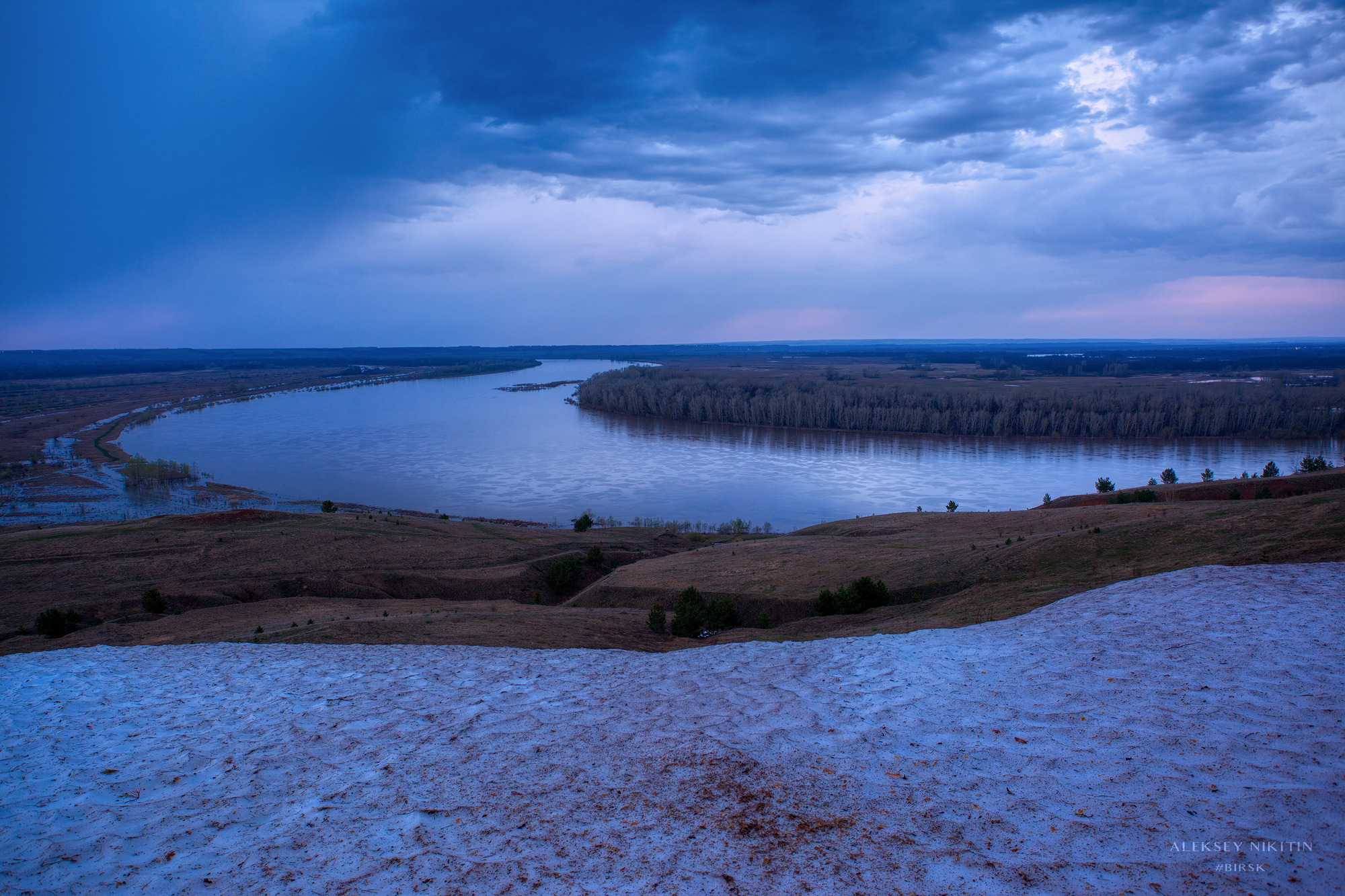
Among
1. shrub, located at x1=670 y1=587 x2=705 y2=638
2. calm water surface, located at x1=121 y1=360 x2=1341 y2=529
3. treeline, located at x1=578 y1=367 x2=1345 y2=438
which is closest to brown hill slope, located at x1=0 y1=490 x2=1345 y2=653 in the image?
shrub, located at x1=670 y1=587 x2=705 y2=638

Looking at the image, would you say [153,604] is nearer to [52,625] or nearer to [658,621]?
[52,625]

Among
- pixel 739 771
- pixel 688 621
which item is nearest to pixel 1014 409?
pixel 688 621

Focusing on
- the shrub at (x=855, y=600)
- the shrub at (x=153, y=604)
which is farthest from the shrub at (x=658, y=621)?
the shrub at (x=153, y=604)

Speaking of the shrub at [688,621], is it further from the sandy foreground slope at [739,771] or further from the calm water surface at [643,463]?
the calm water surface at [643,463]

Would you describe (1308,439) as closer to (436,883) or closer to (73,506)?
(436,883)

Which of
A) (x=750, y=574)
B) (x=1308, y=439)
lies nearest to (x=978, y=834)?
(x=750, y=574)
